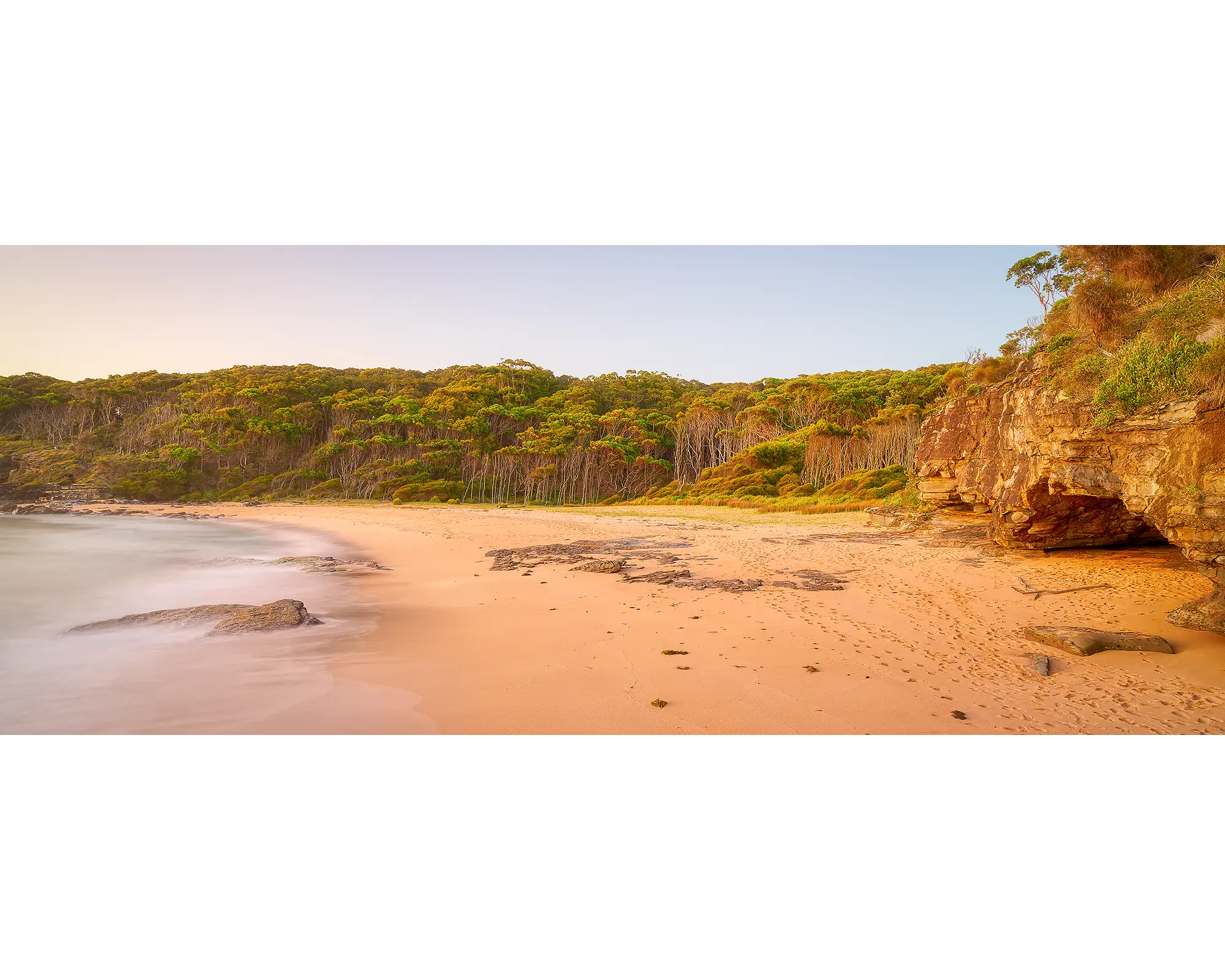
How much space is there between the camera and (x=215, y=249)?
20.0ft

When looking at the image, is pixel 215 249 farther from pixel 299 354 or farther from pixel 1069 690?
pixel 299 354

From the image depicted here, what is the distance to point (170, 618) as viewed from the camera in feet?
21.6

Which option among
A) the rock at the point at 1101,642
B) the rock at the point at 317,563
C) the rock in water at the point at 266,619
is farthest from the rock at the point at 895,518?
the rock in water at the point at 266,619

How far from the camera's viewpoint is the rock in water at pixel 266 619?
6008 millimetres

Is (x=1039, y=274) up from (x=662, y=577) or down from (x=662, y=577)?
up

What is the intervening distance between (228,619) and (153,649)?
2.59 feet

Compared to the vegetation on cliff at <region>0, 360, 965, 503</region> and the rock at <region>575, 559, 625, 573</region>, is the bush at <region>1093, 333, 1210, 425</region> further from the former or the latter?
the vegetation on cliff at <region>0, 360, 965, 503</region>

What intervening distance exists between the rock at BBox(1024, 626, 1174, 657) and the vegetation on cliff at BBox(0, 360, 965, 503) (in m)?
20.0

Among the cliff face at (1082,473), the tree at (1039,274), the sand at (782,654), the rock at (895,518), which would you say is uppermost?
the tree at (1039,274)

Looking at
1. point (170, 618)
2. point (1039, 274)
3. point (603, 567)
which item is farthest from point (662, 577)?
point (1039, 274)

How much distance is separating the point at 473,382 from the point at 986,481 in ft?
125

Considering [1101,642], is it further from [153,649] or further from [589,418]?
[589,418]

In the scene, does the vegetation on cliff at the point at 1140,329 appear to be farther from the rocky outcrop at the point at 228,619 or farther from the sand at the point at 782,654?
the rocky outcrop at the point at 228,619

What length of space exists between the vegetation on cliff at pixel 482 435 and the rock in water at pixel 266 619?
18.2 meters
